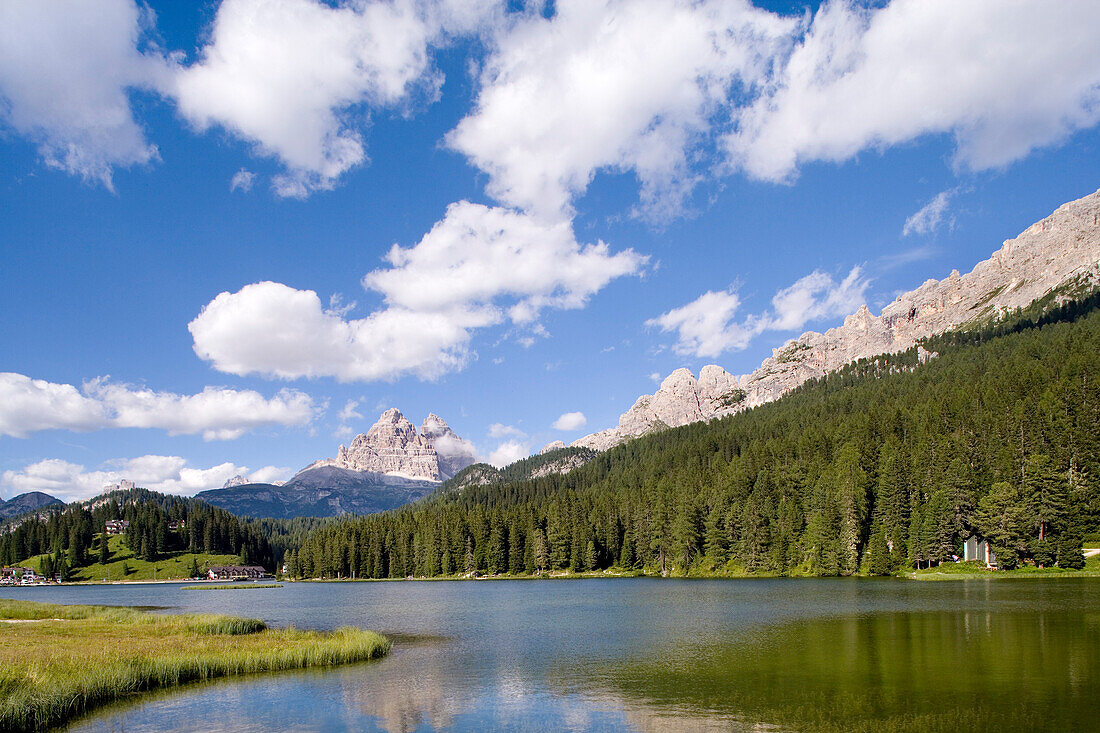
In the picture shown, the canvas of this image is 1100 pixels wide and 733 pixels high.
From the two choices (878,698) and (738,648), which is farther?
(738,648)

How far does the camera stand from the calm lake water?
30.8 metres

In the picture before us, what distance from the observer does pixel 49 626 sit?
65.4 meters

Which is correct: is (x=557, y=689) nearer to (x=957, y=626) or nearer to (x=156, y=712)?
(x=156, y=712)

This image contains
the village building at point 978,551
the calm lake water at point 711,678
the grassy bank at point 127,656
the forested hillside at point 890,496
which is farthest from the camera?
the village building at point 978,551

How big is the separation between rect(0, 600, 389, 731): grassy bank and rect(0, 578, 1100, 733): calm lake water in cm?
208

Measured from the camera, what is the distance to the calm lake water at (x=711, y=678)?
30828mm

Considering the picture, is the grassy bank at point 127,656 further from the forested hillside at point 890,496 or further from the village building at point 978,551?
the village building at point 978,551

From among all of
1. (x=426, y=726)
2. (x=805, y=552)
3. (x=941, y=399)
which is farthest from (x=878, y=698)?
(x=941, y=399)

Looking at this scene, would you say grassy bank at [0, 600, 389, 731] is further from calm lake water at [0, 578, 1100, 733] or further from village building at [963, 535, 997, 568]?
village building at [963, 535, 997, 568]

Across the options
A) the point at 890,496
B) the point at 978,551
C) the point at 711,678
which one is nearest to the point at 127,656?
the point at 711,678

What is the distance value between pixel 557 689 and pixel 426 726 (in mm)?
9934

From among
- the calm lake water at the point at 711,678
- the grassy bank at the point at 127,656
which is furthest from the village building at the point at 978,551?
the grassy bank at the point at 127,656

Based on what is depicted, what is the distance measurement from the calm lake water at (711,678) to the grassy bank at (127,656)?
208 centimetres

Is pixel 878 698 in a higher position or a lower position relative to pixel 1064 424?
lower
